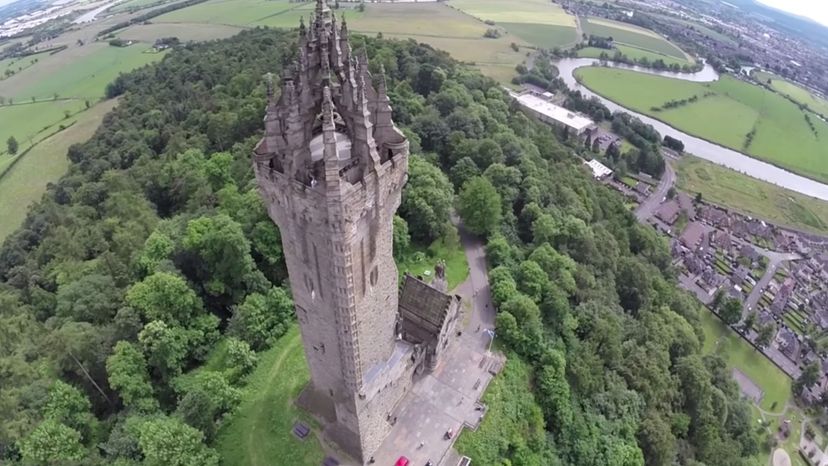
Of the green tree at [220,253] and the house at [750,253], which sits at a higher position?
the green tree at [220,253]

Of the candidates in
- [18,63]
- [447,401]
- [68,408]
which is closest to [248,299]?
[68,408]

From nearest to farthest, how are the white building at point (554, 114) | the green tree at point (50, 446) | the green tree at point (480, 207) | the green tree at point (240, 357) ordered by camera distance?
the green tree at point (50, 446), the green tree at point (240, 357), the green tree at point (480, 207), the white building at point (554, 114)

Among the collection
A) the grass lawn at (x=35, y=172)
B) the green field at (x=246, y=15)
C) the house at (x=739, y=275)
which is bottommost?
the house at (x=739, y=275)

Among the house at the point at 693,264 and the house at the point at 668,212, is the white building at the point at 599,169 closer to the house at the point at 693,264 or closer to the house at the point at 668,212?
the house at the point at 668,212

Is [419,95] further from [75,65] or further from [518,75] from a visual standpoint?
[75,65]

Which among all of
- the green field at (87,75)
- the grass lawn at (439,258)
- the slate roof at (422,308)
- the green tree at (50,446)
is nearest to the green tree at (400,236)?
the grass lawn at (439,258)

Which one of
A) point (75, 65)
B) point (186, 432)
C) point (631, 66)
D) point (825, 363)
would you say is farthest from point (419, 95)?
point (631, 66)

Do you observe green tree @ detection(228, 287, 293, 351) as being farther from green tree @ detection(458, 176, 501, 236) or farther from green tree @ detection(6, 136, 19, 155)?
green tree @ detection(6, 136, 19, 155)

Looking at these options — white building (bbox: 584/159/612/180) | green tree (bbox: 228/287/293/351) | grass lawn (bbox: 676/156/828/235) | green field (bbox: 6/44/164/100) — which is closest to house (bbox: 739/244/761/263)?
grass lawn (bbox: 676/156/828/235)
